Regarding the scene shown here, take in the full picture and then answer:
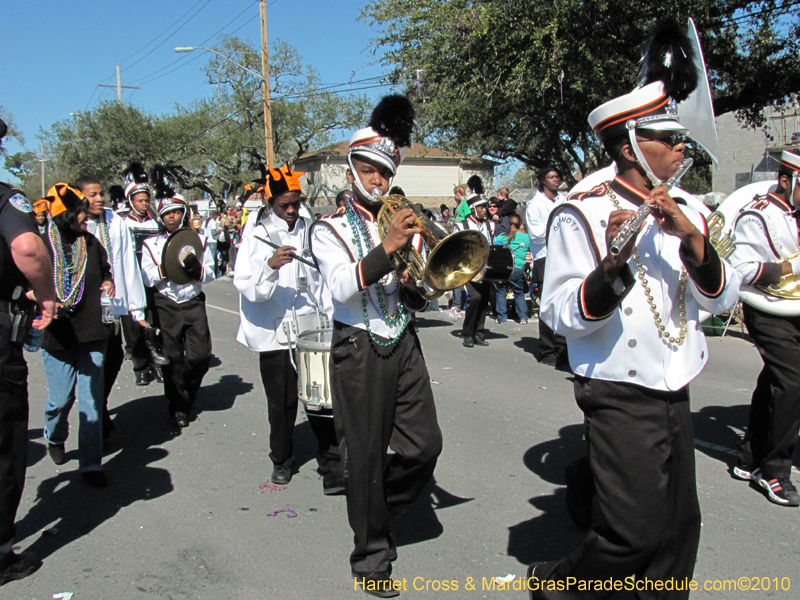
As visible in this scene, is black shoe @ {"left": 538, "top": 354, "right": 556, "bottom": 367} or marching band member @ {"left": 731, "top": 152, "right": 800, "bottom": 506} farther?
black shoe @ {"left": 538, "top": 354, "right": 556, "bottom": 367}

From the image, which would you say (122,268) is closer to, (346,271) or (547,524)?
(346,271)

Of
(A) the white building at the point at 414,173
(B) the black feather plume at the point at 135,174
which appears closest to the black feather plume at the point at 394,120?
(B) the black feather plume at the point at 135,174

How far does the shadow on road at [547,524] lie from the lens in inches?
145

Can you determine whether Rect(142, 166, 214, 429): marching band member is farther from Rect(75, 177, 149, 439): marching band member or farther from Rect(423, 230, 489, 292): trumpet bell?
Rect(423, 230, 489, 292): trumpet bell

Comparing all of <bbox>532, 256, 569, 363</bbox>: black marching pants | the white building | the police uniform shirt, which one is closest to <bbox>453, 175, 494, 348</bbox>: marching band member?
<bbox>532, 256, 569, 363</bbox>: black marching pants

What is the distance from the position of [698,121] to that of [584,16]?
11840 millimetres

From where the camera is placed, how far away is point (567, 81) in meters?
14.1

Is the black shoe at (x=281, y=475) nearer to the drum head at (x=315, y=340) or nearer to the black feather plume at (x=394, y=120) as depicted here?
the drum head at (x=315, y=340)

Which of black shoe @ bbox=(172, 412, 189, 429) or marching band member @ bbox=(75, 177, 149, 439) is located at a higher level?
marching band member @ bbox=(75, 177, 149, 439)

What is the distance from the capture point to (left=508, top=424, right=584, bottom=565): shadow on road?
368 centimetres

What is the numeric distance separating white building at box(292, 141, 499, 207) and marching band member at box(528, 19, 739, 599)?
4248 centimetres

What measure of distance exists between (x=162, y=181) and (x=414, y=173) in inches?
1488

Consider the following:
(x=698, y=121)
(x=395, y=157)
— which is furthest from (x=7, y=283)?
(x=698, y=121)

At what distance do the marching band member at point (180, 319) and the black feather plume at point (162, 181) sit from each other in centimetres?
270
